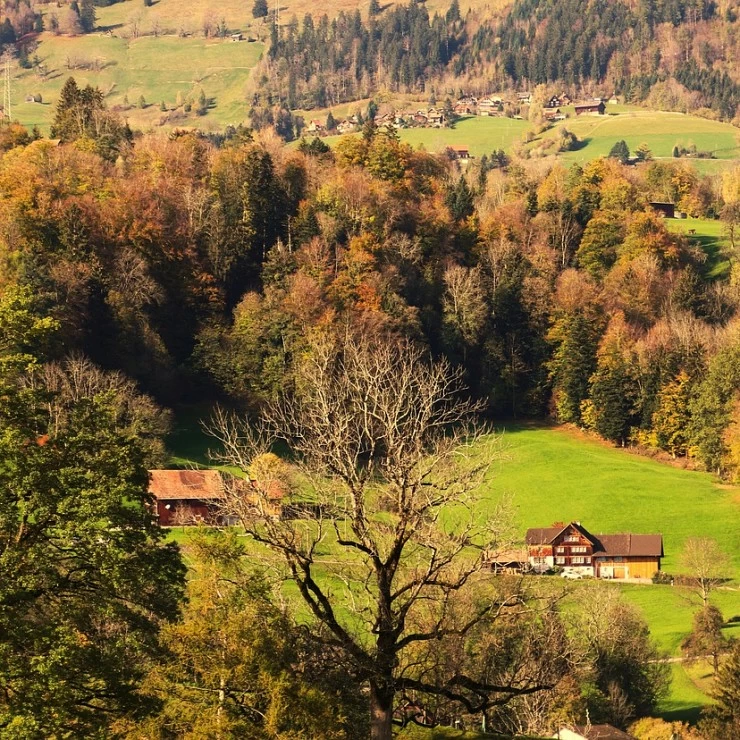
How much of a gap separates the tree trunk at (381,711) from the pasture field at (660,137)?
158m

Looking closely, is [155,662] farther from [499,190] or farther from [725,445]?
[499,190]

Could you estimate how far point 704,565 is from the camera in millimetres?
59750

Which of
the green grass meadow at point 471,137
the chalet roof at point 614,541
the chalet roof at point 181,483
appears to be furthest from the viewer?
the green grass meadow at point 471,137

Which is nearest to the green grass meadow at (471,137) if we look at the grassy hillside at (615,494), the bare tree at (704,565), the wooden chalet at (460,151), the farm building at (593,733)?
the wooden chalet at (460,151)

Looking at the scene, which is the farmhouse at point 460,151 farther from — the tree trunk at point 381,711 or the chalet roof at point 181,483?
the tree trunk at point 381,711

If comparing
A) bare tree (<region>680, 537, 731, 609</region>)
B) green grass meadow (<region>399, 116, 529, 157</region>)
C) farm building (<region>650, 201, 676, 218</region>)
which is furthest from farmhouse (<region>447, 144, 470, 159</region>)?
bare tree (<region>680, 537, 731, 609</region>)

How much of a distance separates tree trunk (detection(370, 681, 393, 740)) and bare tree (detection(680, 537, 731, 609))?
41429mm

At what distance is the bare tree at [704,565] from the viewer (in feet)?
196

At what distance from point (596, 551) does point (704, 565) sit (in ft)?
22.8

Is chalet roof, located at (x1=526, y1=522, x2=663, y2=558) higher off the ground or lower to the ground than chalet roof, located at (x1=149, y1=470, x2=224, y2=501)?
lower

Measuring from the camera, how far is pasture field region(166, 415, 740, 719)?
2430 inches

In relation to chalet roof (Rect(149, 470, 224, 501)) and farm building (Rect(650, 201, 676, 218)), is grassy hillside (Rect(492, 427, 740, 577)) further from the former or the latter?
farm building (Rect(650, 201, 676, 218))

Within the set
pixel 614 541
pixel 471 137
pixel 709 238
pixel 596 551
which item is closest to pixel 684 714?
pixel 614 541

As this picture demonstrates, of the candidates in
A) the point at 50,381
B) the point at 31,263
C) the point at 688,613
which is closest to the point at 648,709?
the point at 688,613
